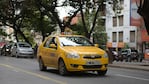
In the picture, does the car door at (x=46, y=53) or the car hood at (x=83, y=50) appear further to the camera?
the car door at (x=46, y=53)

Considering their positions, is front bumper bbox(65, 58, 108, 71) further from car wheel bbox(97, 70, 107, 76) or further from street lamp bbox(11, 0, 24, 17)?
street lamp bbox(11, 0, 24, 17)

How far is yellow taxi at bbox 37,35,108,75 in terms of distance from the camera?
15.6m

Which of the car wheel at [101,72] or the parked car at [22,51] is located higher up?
the car wheel at [101,72]

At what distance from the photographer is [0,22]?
53.0 m

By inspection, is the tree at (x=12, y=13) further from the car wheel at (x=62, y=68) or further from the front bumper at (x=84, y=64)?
the front bumper at (x=84, y=64)

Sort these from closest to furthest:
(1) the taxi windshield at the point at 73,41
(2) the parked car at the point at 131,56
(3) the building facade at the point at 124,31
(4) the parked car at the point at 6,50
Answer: (1) the taxi windshield at the point at 73,41
(2) the parked car at the point at 131,56
(4) the parked car at the point at 6,50
(3) the building facade at the point at 124,31

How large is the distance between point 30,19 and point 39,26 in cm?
403

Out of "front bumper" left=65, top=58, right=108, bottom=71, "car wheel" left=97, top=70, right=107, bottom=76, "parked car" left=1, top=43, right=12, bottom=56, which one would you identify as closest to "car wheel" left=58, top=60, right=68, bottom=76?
"front bumper" left=65, top=58, right=108, bottom=71

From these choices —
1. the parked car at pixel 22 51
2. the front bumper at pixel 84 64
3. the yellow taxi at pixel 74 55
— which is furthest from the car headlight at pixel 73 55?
the parked car at pixel 22 51

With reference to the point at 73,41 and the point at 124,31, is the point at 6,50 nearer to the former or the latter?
the point at 124,31

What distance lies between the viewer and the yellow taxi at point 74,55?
1561cm

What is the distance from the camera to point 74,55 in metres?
15.6

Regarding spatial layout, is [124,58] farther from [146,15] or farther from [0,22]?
[146,15]

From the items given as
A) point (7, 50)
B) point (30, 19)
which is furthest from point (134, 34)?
point (7, 50)
